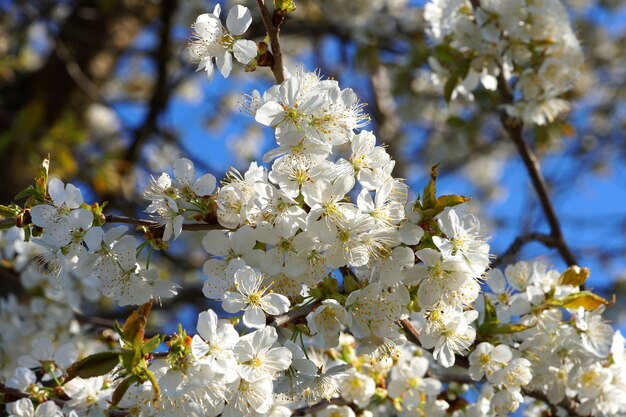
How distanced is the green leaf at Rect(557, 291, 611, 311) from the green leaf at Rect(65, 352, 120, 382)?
112cm

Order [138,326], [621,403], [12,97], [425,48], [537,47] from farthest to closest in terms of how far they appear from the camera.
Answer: [12,97] < [425,48] < [537,47] < [621,403] < [138,326]

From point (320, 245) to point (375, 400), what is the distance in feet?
2.39

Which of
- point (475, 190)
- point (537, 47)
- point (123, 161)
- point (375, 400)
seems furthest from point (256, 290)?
point (475, 190)

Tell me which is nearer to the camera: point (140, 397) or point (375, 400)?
point (140, 397)

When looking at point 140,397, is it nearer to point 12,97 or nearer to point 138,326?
point 138,326

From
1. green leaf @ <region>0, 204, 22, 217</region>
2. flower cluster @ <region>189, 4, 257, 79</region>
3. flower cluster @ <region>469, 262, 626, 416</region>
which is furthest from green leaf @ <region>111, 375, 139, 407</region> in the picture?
flower cluster @ <region>469, 262, 626, 416</region>

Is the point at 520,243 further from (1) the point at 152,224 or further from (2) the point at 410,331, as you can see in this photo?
(1) the point at 152,224

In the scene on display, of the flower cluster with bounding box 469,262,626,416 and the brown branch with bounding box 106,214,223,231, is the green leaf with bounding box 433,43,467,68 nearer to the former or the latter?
the flower cluster with bounding box 469,262,626,416

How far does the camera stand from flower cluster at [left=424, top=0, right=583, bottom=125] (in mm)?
2365

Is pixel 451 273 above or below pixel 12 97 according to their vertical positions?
above

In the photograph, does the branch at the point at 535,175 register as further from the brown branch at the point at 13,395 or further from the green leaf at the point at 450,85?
the brown branch at the point at 13,395

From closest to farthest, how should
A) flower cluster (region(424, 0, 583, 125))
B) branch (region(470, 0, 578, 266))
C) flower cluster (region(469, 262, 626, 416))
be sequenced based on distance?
1. flower cluster (region(469, 262, 626, 416))
2. flower cluster (region(424, 0, 583, 125))
3. branch (region(470, 0, 578, 266))

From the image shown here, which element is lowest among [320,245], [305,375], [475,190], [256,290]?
[475,190]

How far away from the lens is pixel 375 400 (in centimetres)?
195
